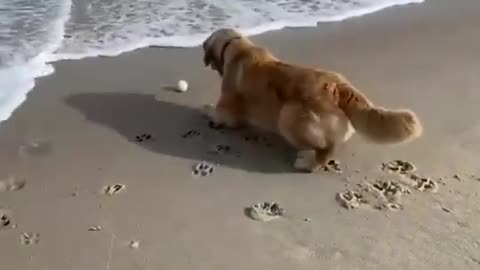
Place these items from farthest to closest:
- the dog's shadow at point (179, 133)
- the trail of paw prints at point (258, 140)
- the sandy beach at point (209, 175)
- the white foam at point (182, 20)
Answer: the white foam at point (182, 20)
the trail of paw prints at point (258, 140)
the dog's shadow at point (179, 133)
the sandy beach at point (209, 175)

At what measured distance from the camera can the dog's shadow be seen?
2.87 m

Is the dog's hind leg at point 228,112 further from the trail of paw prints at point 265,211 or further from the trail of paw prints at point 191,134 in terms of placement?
the trail of paw prints at point 265,211

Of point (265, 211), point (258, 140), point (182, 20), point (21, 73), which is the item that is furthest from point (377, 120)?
point (182, 20)

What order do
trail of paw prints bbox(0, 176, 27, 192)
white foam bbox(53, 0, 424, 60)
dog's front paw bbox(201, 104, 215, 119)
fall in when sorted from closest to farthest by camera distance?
trail of paw prints bbox(0, 176, 27, 192) → dog's front paw bbox(201, 104, 215, 119) → white foam bbox(53, 0, 424, 60)

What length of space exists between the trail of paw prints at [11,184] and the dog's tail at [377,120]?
3.77ft

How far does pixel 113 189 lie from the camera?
104 inches

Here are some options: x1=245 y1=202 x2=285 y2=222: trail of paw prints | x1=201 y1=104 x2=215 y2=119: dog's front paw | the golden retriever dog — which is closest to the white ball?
x1=201 y1=104 x2=215 y2=119: dog's front paw

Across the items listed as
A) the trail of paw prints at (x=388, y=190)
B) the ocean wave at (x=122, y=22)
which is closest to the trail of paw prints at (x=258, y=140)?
the trail of paw prints at (x=388, y=190)

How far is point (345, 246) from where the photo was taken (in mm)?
2316

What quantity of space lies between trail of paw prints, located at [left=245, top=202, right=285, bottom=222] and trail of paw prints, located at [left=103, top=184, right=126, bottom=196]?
A: 0.46 meters

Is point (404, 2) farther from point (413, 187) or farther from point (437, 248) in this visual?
point (437, 248)

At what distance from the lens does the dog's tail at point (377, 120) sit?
8.39ft

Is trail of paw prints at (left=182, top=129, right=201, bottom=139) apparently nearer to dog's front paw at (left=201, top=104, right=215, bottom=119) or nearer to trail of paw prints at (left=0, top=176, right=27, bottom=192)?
dog's front paw at (left=201, top=104, right=215, bottom=119)

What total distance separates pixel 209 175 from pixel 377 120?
0.62m
